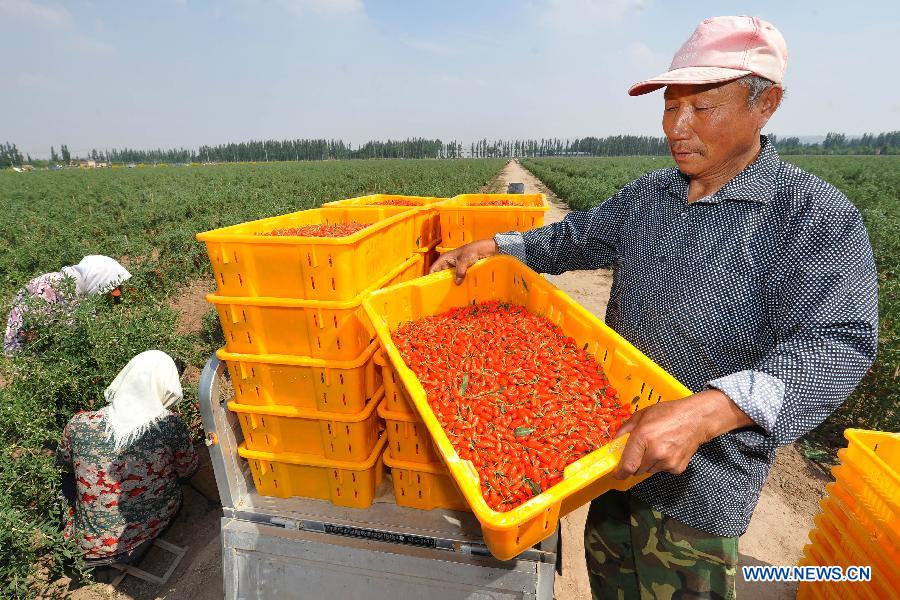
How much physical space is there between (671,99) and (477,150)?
530 ft

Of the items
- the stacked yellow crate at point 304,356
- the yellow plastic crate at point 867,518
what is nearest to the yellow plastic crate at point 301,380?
the stacked yellow crate at point 304,356


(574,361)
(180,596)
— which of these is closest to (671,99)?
(574,361)

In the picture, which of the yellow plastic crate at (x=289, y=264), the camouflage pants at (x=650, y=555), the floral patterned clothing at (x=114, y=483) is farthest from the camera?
the floral patterned clothing at (x=114, y=483)

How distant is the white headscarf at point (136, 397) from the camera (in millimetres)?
3537

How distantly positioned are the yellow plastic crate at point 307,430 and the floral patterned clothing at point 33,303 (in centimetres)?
379

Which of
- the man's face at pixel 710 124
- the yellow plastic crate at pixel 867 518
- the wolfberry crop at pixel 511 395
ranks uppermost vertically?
the man's face at pixel 710 124

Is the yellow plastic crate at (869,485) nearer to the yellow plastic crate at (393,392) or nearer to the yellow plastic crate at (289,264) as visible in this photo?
the yellow plastic crate at (393,392)

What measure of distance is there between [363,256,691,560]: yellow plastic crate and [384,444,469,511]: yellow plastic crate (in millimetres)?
722

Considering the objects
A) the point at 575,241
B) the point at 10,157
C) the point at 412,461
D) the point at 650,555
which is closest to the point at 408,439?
the point at 412,461

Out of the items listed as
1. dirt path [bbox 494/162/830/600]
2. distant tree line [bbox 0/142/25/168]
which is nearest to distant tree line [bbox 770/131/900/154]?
dirt path [bbox 494/162/830/600]

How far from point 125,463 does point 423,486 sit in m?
2.56

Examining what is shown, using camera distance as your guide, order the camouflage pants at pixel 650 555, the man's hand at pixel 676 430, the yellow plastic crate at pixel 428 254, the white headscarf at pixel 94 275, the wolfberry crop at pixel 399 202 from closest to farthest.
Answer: the man's hand at pixel 676 430, the camouflage pants at pixel 650 555, the yellow plastic crate at pixel 428 254, the wolfberry crop at pixel 399 202, the white headscarf at pixel 94 275

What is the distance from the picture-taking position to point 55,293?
5336mm

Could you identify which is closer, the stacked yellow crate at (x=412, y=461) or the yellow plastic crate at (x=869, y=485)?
the yellow plastic crate at (x=869, y=485)
